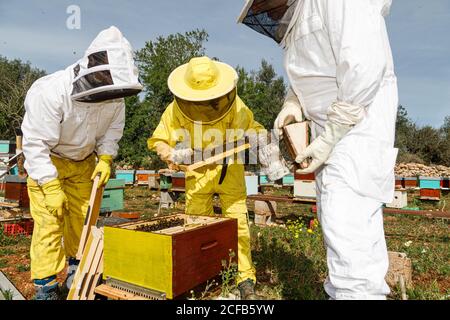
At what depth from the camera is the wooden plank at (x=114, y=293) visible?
7.61ft

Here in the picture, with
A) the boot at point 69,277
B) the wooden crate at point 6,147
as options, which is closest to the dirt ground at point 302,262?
the boot at point 69,277

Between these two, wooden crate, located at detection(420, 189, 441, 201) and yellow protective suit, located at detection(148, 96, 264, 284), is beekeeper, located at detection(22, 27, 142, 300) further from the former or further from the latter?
wooden crate, located at detection(420, 189, 441, 201)

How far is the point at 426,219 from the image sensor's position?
324 inches

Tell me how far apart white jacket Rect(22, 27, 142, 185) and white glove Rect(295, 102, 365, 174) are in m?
1.66

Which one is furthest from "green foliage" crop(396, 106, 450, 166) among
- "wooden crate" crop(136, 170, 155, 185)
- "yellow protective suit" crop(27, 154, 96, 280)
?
"yellow protective suit" crop(27, 154, 96, 280)

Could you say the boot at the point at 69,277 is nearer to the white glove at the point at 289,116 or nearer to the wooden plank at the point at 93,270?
the wooden plank at the point at 93,270

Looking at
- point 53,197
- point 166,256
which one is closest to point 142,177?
point 53,197

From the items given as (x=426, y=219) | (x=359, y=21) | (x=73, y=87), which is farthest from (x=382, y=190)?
(x=426, y=219)

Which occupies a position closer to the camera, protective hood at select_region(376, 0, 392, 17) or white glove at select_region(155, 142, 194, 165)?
protective hood at select_region(376, 0, 392, 17)

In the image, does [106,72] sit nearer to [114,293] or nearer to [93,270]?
[93,270]

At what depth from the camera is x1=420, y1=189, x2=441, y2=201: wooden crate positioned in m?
10.4

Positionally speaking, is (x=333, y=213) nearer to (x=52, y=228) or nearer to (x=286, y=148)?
(x=286, y=148)

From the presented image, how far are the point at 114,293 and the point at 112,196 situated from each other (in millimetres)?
4859

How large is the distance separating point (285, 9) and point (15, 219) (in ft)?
19.0
